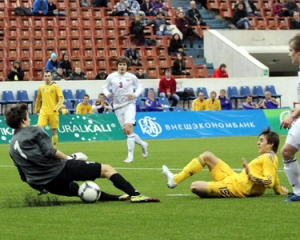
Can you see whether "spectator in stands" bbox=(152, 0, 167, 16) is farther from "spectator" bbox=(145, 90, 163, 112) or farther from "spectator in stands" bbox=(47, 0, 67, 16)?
"spectator" bbox=(145, 90, 163, 112)

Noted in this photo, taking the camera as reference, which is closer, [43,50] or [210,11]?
[43,50]

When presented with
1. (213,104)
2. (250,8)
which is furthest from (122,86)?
(250,8)

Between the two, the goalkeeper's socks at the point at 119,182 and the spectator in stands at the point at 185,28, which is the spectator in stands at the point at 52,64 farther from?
the goalkeeper's socks at the point at 119,182

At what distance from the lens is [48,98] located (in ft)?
67.1

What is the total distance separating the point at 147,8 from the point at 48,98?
15960 mm

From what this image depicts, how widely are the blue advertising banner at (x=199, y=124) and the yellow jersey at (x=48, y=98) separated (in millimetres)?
6496

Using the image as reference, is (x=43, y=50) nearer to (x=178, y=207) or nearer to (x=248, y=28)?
(x=248, y=28)

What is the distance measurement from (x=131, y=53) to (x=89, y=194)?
22617 millimetres

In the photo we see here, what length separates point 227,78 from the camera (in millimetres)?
31891

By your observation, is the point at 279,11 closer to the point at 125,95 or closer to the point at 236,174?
the point at 125,95

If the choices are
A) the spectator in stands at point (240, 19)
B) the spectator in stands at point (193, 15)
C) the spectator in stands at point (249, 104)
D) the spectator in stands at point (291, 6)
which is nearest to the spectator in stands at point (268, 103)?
the spectator in stands at point (249, 104)

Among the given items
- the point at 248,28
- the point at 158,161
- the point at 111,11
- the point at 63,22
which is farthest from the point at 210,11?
the point at 158,161

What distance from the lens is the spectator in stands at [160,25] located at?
3453 centimetres

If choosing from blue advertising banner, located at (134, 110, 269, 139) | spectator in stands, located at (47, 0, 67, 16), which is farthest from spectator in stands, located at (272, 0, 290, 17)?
blue advertising banner, located at (134, 110, 269, 139)
